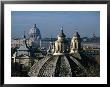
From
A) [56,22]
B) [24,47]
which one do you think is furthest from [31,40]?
[56,22]

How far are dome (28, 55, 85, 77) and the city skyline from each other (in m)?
0.13

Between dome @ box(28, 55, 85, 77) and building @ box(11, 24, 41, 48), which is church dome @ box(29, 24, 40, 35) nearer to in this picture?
building @ box(11, 24, 41, 48)

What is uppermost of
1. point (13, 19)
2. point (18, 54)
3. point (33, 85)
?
point (13, 19)

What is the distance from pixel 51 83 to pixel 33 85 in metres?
0.10

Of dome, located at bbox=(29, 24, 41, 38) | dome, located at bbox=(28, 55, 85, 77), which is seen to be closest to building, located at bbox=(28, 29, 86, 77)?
dome, located at bbox=(28, 55, 85, 77)

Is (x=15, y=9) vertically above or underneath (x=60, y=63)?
above

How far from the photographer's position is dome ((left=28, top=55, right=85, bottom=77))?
2.67 m

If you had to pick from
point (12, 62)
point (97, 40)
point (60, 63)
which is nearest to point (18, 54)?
point (12, 62)

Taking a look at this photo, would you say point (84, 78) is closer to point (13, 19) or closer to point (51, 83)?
point (51, 83)

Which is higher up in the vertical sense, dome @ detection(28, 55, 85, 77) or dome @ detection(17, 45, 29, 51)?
dome @ detection(17, 45, 29, 51)

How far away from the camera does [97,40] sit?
2.67 metres

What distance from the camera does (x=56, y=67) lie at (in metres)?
2.68

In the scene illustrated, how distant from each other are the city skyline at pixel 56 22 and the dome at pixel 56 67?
126 millimetres

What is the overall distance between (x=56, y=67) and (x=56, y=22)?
0.80ft
